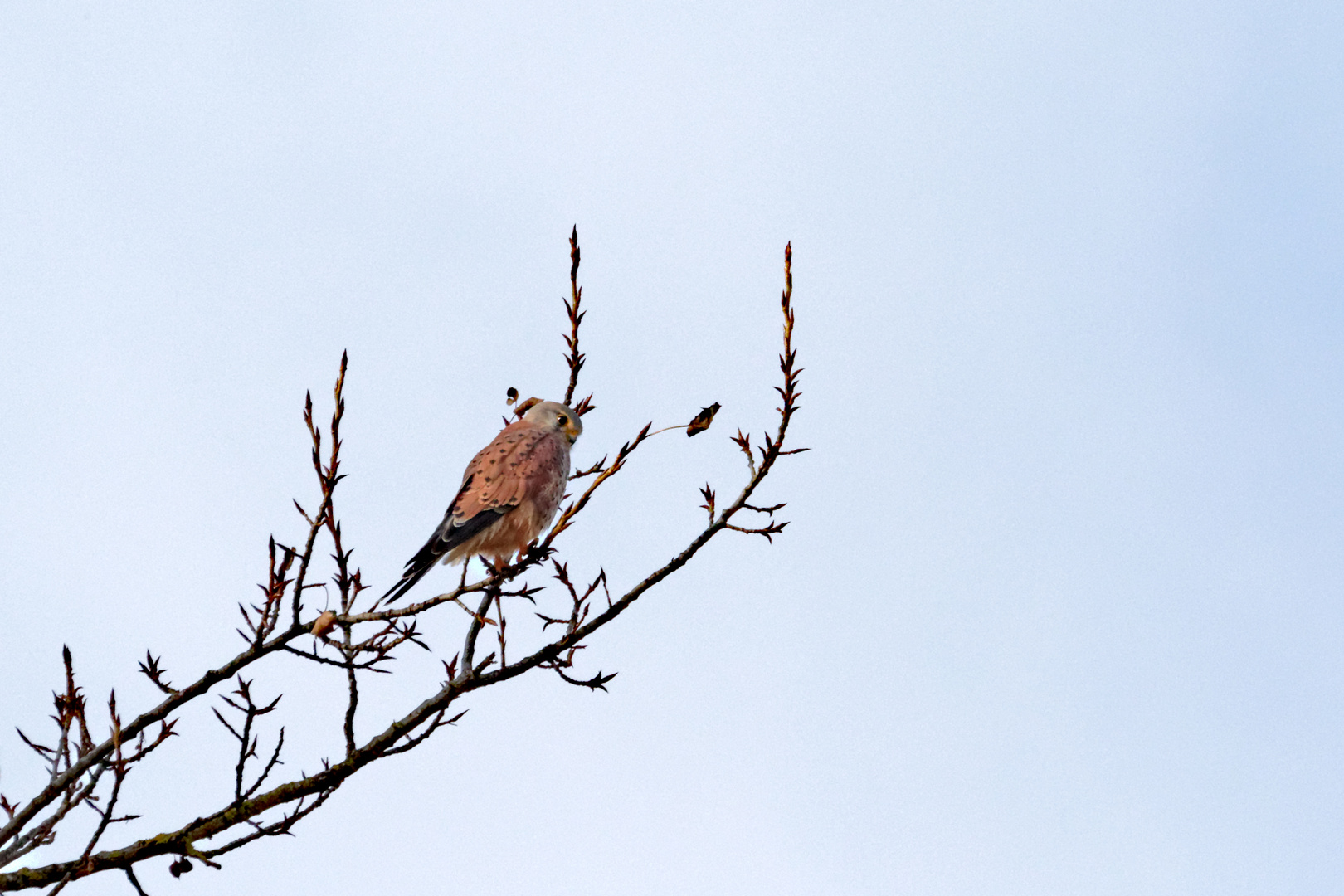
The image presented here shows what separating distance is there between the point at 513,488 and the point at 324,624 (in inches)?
82.7

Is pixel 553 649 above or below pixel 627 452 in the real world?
below

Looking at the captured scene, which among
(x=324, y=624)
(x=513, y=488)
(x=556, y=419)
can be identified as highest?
(x=556, y=419)

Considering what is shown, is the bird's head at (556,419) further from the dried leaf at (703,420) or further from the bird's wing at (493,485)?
the dried leaf at (703,420)

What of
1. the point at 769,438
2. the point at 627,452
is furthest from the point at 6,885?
the point at 769,438

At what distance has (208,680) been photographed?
13.5 ft

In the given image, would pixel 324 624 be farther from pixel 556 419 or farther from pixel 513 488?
pixel 556 419

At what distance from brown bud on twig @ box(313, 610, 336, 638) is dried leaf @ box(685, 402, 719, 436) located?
1394 millimetres

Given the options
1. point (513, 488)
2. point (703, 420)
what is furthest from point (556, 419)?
point (703, 420)

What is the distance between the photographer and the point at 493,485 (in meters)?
5.82

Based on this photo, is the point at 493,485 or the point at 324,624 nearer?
the point at 324,624

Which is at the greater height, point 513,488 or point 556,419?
point 556,419

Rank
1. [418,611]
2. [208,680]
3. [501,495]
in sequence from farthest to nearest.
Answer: [501,495] < [208,680] < [418,611]

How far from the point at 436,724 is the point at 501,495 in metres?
1.58

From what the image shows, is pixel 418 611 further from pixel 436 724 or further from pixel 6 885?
pixel 6 885
